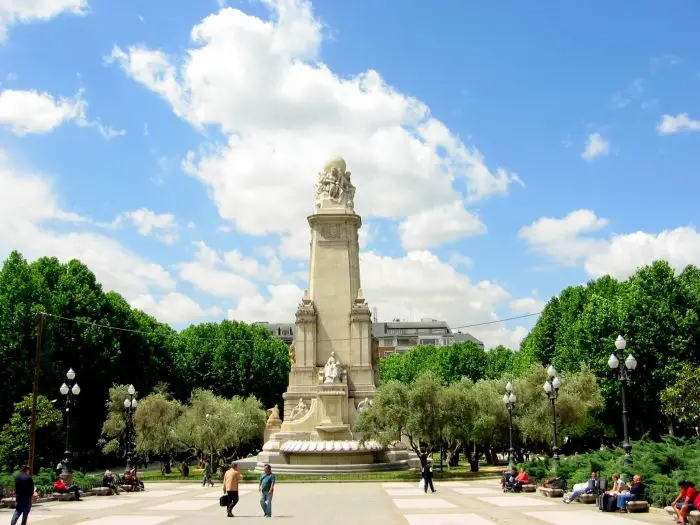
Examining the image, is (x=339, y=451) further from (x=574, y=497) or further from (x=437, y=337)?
(x=437, y=337)

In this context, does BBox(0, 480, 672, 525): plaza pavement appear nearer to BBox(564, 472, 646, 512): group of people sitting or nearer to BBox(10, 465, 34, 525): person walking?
BBox(564, 472, 646, 512): group of people sitting

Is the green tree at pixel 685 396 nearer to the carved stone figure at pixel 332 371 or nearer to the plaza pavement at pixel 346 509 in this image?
the plaza pavement at pixel 346 509

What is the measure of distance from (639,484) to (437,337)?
441ft

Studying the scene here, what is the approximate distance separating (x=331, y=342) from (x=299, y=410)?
17.6 feet

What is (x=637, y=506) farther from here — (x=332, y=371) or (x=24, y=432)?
(x=24, y=432)

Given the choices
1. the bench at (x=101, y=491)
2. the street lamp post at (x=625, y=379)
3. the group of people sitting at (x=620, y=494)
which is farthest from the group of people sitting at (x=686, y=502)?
the bench at (x=101, y=491)

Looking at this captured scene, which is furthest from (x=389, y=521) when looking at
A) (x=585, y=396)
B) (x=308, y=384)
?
(x=308, y=384)

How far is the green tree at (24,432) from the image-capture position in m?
40.7

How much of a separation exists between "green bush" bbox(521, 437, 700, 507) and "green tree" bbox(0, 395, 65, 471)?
92.0ft

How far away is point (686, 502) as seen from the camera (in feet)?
52.4

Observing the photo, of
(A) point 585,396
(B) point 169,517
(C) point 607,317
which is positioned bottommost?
(B) point 169,517

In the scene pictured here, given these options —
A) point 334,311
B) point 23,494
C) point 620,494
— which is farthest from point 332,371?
point 23,494

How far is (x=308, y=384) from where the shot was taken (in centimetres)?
4872

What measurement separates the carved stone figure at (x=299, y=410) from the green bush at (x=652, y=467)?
21.5m
